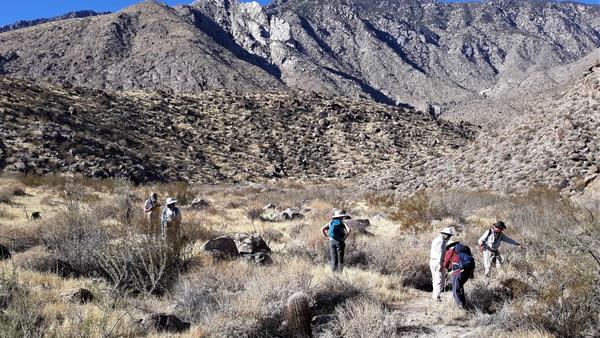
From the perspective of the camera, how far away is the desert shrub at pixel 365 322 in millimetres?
7184

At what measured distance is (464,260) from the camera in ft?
28.7

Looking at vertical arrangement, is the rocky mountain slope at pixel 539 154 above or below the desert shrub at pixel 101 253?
above

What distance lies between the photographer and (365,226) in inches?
699

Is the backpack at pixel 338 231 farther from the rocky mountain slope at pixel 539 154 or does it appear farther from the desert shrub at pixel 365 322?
the rocky mountain slope at pixel 539 154

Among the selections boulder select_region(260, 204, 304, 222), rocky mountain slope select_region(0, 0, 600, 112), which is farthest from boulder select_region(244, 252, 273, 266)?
rocky mountain slope select_region(0, 0, 600, 112)

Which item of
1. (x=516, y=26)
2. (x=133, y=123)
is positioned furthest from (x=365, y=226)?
(x=516, y=26)

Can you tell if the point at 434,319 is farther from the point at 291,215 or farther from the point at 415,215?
the point at 291,215

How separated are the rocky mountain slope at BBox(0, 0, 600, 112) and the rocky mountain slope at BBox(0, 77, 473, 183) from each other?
105ft

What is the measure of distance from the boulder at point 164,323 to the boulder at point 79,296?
1340mm

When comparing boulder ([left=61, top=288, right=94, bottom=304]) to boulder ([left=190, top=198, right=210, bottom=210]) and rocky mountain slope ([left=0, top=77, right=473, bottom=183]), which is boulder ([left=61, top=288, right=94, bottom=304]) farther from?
rocky mountain slope ([left=0, top=77, right=473, bottom=183])

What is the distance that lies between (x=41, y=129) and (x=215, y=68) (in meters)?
54.3

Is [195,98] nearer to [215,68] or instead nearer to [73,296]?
[215,68]

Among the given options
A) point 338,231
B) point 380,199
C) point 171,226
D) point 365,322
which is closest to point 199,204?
point 380,199

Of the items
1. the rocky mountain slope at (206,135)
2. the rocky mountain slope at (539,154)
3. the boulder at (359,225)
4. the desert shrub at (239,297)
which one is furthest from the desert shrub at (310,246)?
the rocky mountain slope at (206,135)
